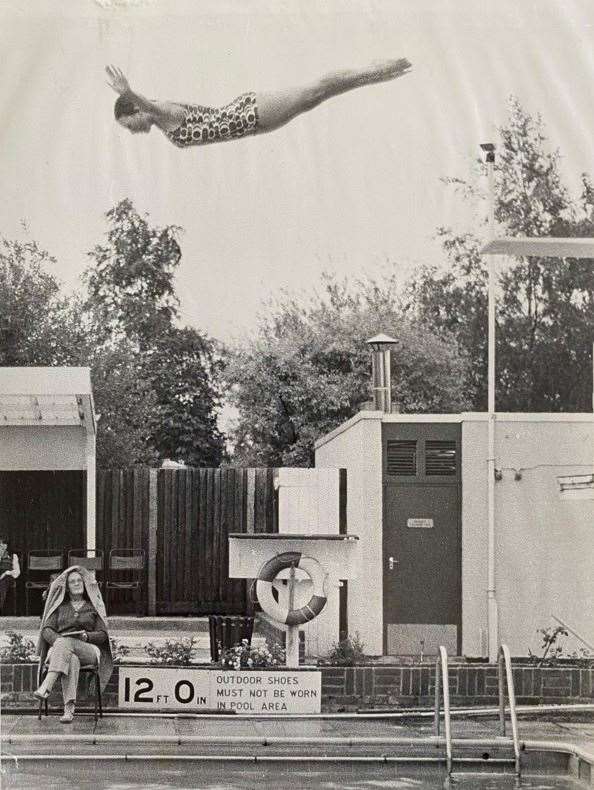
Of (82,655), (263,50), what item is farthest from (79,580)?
(263,50)

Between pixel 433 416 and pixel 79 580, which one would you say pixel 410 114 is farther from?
pixel 79 580

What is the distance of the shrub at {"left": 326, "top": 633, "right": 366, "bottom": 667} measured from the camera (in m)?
8.35

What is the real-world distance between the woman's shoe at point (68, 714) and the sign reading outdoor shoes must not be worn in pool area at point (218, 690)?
0.28 meters

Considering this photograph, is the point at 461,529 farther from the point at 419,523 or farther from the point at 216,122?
the point at 216,122

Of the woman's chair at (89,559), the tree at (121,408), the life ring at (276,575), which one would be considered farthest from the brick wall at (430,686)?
the tree at (121,408)

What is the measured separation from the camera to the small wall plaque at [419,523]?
351 inches

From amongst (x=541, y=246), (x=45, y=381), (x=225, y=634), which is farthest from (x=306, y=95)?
(x=225, y=634)

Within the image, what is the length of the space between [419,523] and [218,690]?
5.44 feet

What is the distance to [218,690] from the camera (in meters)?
7.76

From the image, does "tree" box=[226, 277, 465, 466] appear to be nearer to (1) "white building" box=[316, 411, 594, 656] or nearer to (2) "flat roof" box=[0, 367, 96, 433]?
(1) "white building" box=[316, 411, 594, 656]

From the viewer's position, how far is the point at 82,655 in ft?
25.2

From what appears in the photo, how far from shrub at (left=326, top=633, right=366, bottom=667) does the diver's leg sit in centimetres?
259

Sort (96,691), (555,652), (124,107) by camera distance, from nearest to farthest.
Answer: (124,107) < (96,691) < (555,652)

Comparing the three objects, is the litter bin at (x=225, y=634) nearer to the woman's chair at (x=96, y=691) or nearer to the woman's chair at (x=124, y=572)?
the woman's chair at (x=96, y=691)
